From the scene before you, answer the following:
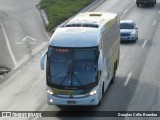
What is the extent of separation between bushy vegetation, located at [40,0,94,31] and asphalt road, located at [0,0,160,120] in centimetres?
986

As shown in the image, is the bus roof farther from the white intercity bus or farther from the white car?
the white car

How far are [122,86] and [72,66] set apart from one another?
18.8 ft

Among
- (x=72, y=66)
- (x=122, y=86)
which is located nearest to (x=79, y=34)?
(x=72, y=66)

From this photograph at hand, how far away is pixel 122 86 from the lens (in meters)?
25.9

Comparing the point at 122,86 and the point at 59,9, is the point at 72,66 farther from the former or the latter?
the point at 59,9

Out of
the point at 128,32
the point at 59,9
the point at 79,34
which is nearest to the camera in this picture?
the point at 79,34

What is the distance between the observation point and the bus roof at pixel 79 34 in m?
21.3

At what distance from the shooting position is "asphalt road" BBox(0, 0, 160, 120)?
22.7m

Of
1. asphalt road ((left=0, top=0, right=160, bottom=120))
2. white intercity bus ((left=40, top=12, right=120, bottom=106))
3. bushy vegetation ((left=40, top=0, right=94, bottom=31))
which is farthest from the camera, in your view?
bushy vegetation ((left=40, top=0, right=94, bottom=31))

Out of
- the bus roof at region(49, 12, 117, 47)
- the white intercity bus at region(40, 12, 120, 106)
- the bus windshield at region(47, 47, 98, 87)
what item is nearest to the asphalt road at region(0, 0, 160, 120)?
the white intercity bus at region(40, 12, 120, 106)

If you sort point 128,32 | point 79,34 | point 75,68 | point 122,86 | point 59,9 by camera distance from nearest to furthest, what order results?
point 75,68 → point 79,34 → point 122,86 → point 128,32 → point 59,9

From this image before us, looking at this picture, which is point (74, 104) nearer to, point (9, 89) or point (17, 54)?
point (9, 89)

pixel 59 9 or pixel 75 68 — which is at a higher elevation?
pixel 75 68

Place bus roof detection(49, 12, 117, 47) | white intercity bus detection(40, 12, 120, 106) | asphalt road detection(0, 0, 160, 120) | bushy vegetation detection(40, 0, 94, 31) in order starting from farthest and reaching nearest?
bushy vegetation detection(40, 0, 94, 31)
asphalt road detection(0, 0, 160, 120)
bus roof detection(49, 12, 117, 47)
white intercity bus detection(40, 12, 120, 106)
